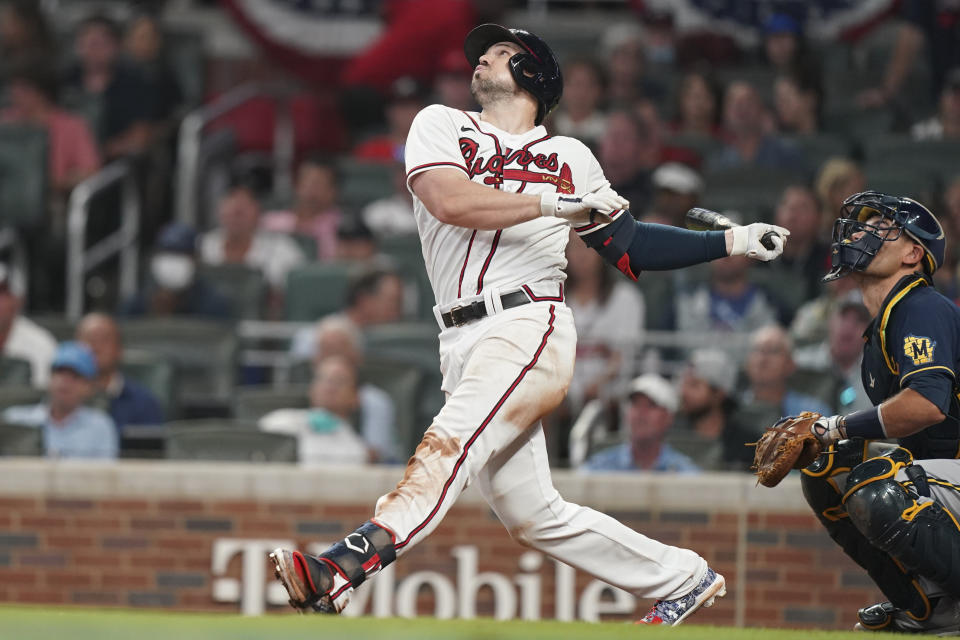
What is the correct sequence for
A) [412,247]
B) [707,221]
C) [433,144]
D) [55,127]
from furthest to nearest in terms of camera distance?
1. [55,127]
2. [412,247]
3. [707,221]
4. [433,144]

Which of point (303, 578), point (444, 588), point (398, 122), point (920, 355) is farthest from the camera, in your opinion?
point (398, 122)

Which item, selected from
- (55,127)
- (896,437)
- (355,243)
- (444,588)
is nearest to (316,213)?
(355,243)

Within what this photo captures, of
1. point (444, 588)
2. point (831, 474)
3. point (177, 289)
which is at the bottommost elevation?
point (444, 588)

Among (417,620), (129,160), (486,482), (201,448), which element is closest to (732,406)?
(201,448)

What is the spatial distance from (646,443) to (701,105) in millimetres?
4189

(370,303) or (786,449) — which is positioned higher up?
(370,303)

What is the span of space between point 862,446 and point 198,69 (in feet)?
→ 29.3

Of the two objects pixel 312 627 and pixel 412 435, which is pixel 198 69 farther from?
pixel 312 627

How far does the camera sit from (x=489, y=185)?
4.63 m

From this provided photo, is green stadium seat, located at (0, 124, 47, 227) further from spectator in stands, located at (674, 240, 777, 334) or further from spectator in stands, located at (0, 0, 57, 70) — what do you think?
spectator in stands, located at (674, 240, 777, 334)

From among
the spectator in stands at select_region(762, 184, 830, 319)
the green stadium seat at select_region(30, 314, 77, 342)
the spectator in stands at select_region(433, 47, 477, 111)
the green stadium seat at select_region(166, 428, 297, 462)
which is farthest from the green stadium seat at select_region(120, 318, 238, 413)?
the spectator in stands at select_region(762, 184, 830, 319)

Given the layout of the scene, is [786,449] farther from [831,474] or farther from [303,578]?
[303,578]

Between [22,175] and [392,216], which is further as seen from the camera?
[392,216]

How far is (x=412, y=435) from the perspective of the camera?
25.7ft
